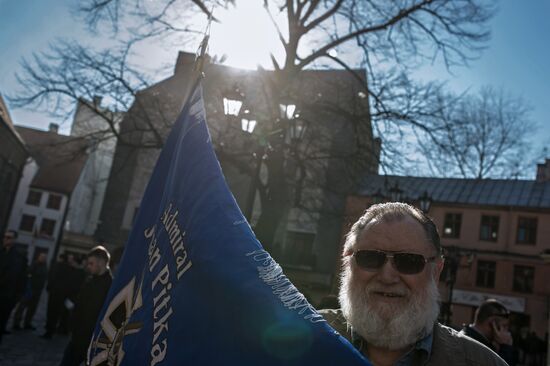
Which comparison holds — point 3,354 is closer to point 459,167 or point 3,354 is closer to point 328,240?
point 459,167

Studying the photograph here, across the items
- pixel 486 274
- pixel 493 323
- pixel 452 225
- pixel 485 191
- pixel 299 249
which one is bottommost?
pixel 493 323

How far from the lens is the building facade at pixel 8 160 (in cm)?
2727

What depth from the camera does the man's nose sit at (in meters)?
2.07

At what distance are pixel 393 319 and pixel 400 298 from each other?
95 millimetres

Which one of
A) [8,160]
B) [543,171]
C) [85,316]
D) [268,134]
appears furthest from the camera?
[543,171]

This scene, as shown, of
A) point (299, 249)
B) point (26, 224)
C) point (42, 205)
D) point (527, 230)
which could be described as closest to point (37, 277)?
point (299, 249)

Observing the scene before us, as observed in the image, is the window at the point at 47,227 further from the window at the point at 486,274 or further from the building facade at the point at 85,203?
the window at the point at 486,274

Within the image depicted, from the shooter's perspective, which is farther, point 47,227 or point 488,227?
point 47,227

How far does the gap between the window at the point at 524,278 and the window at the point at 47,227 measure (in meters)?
38.1

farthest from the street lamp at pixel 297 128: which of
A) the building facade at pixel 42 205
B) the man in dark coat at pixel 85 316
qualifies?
the building facade at pixel 42 205

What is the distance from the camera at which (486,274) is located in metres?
32.3

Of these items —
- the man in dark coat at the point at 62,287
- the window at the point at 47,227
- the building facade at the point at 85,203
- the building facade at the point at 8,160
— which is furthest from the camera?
the window at the point at 47,227

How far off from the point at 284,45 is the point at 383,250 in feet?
47.9

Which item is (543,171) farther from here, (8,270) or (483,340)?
(8,270)
